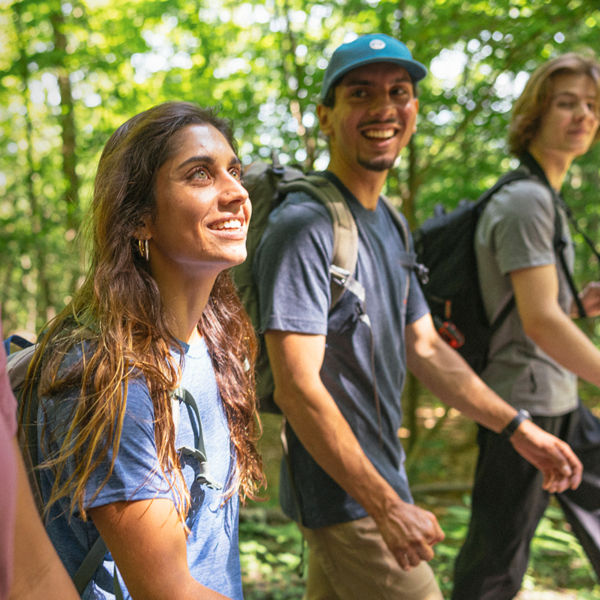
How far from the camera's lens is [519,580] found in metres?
3.24

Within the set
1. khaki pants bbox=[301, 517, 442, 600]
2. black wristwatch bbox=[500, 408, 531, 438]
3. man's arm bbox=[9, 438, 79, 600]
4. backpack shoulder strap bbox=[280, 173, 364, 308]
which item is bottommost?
khaki pants bbox=[301, 517, 442, 600]

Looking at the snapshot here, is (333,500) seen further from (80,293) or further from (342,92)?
(342,92)

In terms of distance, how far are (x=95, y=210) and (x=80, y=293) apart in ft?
0.79

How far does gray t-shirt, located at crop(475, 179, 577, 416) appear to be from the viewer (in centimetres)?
314

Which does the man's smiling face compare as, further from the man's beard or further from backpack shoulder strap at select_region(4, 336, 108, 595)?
backpack shoulder strap at select_region(4, 336, 108, 595)

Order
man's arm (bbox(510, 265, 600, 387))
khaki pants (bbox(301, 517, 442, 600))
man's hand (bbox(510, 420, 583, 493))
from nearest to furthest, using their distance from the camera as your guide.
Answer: khaki pants (bbox(301, 517, 442, 600)), man's hand (bbox(510, 420, 583, 493)), man's arm (bbox(510, 265, 600, 387))

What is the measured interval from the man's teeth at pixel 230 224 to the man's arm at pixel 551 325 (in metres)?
1.86

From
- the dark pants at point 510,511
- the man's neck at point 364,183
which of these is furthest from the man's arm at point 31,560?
the dark pants at point 510,511

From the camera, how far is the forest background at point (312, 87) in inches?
182

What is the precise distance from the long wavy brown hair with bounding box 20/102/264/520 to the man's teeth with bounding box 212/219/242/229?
0.59ft

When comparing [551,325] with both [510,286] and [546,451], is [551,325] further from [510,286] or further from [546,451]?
[546,451]

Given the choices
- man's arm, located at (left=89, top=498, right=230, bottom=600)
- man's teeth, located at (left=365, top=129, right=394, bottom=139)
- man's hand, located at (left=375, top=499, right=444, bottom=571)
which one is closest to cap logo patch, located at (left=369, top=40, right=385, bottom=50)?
man's teeth, located at (left=365, top=129, right=394, bottom=139)

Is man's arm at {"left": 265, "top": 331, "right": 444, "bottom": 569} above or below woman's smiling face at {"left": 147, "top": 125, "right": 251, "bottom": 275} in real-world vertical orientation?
below

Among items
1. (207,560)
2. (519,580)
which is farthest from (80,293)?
(519,580)
